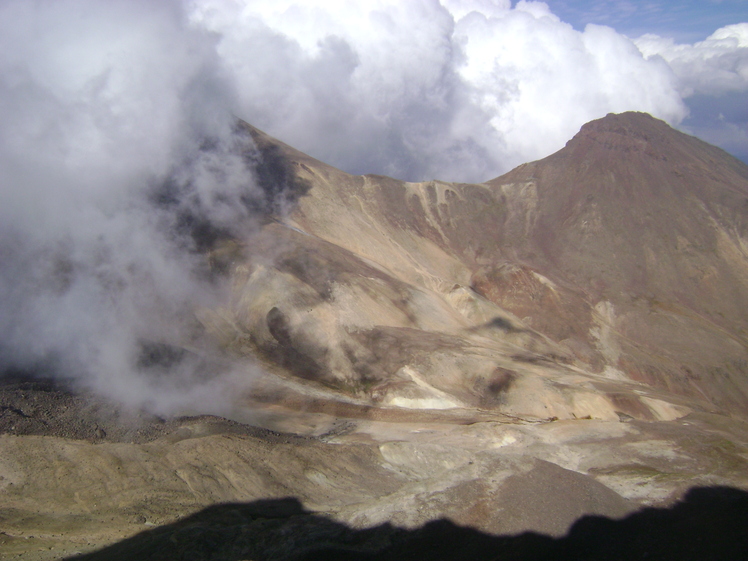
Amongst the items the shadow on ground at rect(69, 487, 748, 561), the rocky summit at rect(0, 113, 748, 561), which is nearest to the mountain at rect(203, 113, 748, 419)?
the rocky summit at rect(0, 113, 748, 561)

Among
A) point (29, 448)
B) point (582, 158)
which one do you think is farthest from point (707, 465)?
point (582, 158)

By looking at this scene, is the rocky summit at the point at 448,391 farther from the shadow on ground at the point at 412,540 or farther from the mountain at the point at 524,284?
the mountain at the point at 524,284

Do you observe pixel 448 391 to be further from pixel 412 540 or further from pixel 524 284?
pixel 524 284

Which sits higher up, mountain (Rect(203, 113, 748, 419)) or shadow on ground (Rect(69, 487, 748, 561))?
mountain (Rect(203, 113, 748, 419))

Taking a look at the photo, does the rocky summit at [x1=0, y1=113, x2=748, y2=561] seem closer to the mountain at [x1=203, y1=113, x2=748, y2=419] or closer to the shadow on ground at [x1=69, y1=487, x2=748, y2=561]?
the shadow on ground at [x1=69, y1=487, x2=748, y2=561]

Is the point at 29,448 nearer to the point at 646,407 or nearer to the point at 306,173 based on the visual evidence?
the point at 646,407

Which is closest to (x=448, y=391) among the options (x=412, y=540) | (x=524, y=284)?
(x=412, y=540)

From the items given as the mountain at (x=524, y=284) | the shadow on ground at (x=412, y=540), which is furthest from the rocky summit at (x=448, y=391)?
the mountain at (x=524, y=284)
